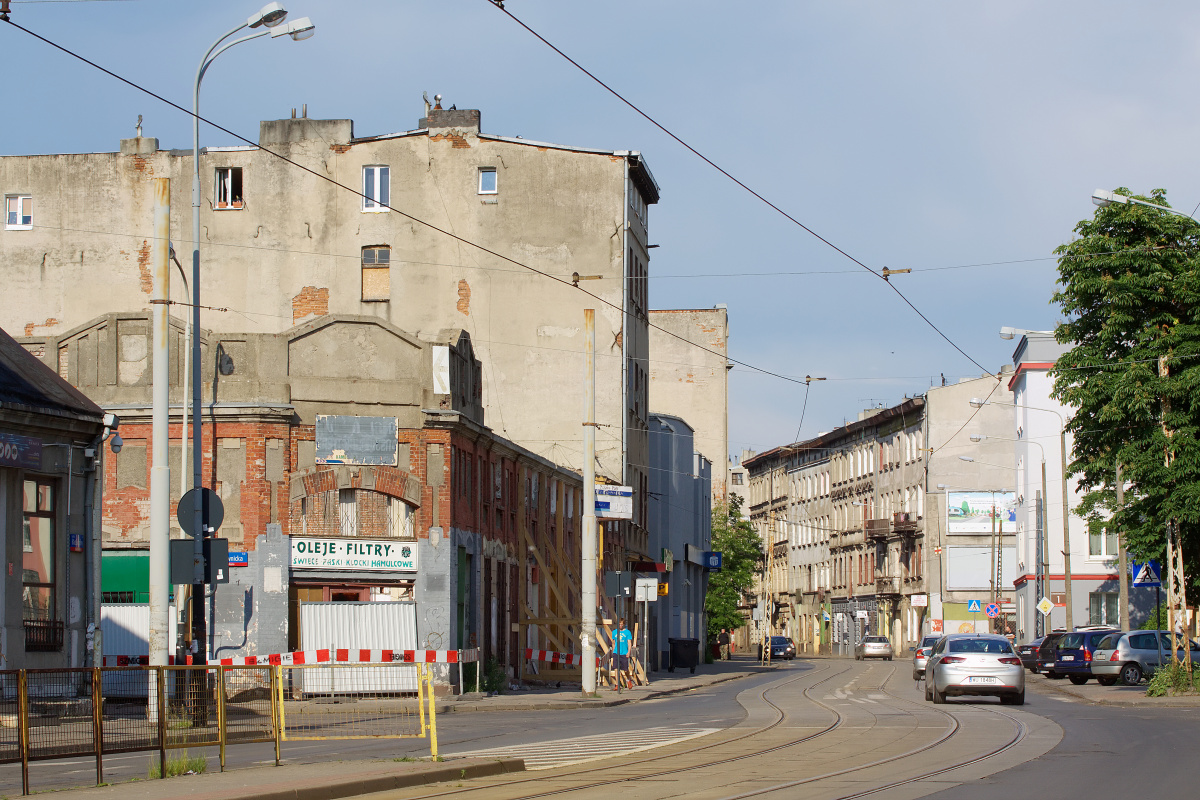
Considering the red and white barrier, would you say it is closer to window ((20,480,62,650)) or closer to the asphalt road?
the asphalt road

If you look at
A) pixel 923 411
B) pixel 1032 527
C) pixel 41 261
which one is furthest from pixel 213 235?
pixel 923 411

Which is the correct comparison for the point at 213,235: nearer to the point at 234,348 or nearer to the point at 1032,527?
the point at 234,348

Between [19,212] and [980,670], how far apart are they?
32.5m

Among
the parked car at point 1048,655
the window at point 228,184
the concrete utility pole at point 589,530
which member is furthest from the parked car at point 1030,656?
the window at point 228,184

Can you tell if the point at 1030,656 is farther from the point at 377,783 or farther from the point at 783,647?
the point at 377,783

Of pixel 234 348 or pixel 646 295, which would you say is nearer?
pixel 234 348

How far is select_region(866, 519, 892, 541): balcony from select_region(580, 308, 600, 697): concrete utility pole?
63.5 metres

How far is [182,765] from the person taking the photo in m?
14.3

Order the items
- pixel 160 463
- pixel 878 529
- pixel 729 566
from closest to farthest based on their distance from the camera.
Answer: pixel 160 463
pixel 729 566
pixel 878 529

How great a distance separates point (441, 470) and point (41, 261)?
2127 cm

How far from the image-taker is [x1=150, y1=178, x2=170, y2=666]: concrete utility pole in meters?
19.6

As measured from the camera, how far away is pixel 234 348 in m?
31.1

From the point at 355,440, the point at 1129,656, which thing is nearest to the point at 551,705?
the point at 355,440

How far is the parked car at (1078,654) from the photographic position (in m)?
41.1
